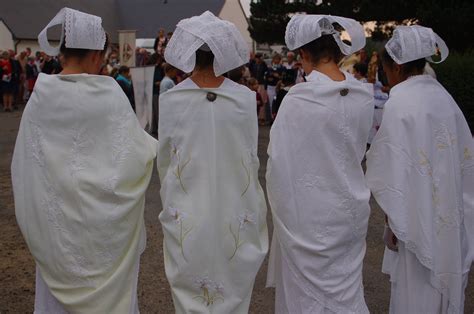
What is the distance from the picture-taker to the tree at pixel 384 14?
1617 cm

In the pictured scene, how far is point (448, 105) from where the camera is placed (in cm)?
385

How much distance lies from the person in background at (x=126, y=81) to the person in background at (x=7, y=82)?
7781mm

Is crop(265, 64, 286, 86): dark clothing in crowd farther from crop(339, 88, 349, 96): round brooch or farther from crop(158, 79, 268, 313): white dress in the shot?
crop(158, 79, 268, 313): white dress

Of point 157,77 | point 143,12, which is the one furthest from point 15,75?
point 143,12

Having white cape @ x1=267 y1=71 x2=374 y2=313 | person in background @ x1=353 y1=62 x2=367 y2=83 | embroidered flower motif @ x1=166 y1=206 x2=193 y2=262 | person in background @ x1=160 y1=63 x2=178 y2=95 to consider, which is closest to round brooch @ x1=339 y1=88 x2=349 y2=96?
white cape @ x1=267 y1=71 x2=374 y2=313

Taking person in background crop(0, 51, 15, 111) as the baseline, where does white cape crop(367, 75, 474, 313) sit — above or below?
above

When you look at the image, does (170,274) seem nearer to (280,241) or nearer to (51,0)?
(280,241)

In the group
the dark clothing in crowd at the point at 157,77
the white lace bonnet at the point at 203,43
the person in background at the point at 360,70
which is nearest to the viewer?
the white lace bonnet at the point at 203,43

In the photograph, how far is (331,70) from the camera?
3641 mm

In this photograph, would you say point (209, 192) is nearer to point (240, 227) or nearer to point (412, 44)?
point (240, 227)

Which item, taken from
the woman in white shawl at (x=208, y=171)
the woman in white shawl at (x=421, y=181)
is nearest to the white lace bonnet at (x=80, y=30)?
the woman in white shawl at (x=208, y=171)

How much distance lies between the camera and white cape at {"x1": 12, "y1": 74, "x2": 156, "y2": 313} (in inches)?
136

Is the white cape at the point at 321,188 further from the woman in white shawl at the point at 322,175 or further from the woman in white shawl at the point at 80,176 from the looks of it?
the woman in white shawl at the point at 80,176

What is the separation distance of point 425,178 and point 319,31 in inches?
41.9
